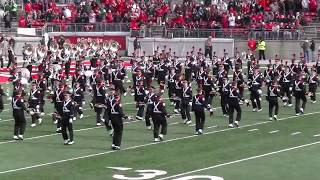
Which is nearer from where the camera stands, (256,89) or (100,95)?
(100,95)

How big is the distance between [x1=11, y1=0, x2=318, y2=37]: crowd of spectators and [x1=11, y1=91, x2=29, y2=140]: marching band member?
28115 mm

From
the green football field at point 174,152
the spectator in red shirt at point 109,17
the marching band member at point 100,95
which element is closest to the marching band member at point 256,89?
the green football field at point 174,152

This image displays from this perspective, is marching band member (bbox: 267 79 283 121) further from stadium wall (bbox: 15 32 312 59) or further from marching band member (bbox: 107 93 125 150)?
stadium wall (bbox: 15 32 312 59)

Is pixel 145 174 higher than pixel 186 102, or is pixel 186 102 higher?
pixel 186 102

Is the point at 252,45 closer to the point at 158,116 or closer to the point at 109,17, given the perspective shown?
the point at 109,17

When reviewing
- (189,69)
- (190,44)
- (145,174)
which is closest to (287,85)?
(189,69)

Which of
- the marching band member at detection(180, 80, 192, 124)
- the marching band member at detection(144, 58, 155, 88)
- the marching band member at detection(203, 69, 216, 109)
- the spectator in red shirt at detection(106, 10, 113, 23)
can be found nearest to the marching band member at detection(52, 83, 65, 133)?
A: the marching band member at detection(180, 80, 192, 124)

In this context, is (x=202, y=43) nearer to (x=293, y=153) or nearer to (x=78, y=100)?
(x=78, y=100)

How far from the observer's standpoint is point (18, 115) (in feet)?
90.6

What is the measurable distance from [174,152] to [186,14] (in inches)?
1308

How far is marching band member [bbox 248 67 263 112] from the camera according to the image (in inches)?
1347

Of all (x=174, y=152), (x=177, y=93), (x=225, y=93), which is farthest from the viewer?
→ (x=177, y=93)

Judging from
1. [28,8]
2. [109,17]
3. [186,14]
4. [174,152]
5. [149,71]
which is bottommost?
[174,152]

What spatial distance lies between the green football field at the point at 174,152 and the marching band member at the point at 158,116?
1.11 ft
